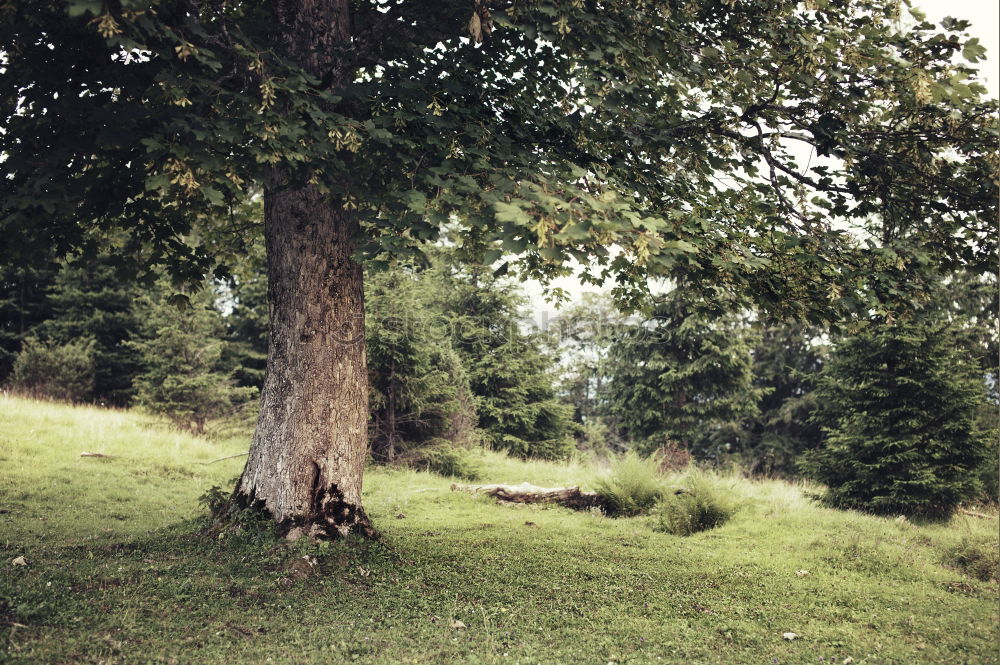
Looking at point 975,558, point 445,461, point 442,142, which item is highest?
point 442,142

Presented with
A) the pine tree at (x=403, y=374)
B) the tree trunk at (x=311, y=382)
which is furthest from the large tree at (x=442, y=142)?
the pine tree at (x=403, y=374)

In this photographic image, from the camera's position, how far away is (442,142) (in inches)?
216

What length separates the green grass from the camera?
4.54 metres

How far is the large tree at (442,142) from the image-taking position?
5.12 meters

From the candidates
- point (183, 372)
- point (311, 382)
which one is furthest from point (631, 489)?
point (183, 372)

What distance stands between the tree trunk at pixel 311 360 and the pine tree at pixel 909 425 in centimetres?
1065

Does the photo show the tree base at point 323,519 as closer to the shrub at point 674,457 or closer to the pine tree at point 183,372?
the pine tree at point 183,372

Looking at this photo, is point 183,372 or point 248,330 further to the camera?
point 248,330

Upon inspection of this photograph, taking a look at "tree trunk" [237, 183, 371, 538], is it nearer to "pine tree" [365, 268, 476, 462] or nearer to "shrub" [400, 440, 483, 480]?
"pine tree" [365, 268, 476, 462]

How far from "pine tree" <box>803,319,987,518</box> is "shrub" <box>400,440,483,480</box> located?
7787mm

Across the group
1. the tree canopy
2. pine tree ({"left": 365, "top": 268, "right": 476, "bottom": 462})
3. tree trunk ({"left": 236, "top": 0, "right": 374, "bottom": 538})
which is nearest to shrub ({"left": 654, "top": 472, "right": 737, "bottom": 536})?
the tree canopy

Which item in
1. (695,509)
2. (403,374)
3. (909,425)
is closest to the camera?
(695,509)

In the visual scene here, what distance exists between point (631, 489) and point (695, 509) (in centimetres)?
152

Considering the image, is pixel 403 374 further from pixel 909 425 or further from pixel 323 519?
pixel 909 425
